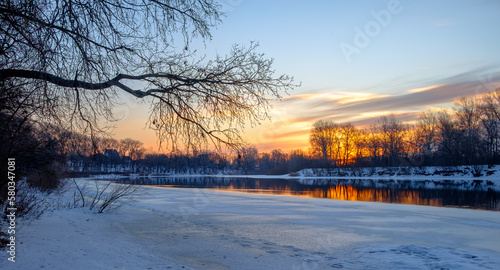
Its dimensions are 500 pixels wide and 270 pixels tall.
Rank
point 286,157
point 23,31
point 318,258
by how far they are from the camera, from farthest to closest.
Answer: point 286,157 < point 318,258 < point 23,31

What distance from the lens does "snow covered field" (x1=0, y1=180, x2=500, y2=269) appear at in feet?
21.2

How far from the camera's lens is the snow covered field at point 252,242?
254 inches

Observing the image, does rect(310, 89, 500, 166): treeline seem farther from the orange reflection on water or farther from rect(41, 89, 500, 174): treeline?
the orange reflection on water

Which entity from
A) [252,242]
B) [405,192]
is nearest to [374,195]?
[405,192]

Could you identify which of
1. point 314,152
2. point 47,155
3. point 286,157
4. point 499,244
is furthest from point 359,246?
point 286,157

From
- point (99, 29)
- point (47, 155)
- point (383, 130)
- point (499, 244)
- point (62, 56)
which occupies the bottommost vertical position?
point (499, 244)

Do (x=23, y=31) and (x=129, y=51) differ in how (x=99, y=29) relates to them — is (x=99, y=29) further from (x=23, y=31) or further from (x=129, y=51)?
(x=23, y=31)

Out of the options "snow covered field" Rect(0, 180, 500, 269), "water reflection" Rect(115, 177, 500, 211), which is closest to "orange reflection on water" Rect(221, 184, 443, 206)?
"water reflection" Rect(115, 177, 500, 211)

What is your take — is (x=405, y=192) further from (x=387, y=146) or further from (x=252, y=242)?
(x=387, y=146)

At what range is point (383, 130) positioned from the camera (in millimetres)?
86875

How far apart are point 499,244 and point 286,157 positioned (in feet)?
521

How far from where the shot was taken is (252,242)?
862 cm

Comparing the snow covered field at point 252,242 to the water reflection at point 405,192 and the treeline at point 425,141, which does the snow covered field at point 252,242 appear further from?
the treeline at point 425,141

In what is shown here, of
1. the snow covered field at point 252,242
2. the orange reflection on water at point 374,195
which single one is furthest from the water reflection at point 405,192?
the snow covered field at point 252,242
